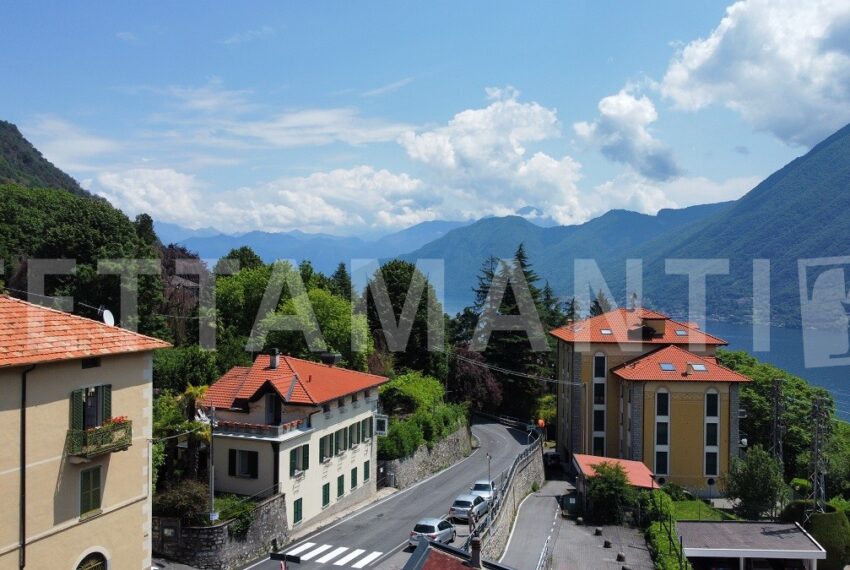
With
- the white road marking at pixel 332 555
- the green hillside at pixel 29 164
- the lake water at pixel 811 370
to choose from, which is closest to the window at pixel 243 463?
the white road marking at pixel 332 555

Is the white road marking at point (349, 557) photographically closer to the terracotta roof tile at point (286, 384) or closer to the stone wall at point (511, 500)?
the stone wall at point (511, 500)

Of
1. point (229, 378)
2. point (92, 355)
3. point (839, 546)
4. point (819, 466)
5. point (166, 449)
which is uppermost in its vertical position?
point (92, 355)

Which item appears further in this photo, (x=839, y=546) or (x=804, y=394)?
(x=804, y=394)

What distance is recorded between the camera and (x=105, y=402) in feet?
56.4

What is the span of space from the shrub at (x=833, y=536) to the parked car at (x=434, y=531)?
18090 mm

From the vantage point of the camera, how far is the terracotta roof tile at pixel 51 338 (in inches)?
597

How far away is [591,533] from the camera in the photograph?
3234cm

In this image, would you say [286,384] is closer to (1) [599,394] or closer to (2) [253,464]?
(2) [253,464]

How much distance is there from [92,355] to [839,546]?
33093 millimetres

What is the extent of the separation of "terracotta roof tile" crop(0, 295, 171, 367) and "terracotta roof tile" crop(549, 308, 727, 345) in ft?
114

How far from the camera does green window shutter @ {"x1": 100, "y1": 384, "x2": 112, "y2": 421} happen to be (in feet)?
56.1

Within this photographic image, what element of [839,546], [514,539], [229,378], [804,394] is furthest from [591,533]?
[804,394]

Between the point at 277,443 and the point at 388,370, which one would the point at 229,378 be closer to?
the point at 277,443

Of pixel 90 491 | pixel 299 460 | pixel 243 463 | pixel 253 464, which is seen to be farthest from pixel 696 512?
pixel 90 491
